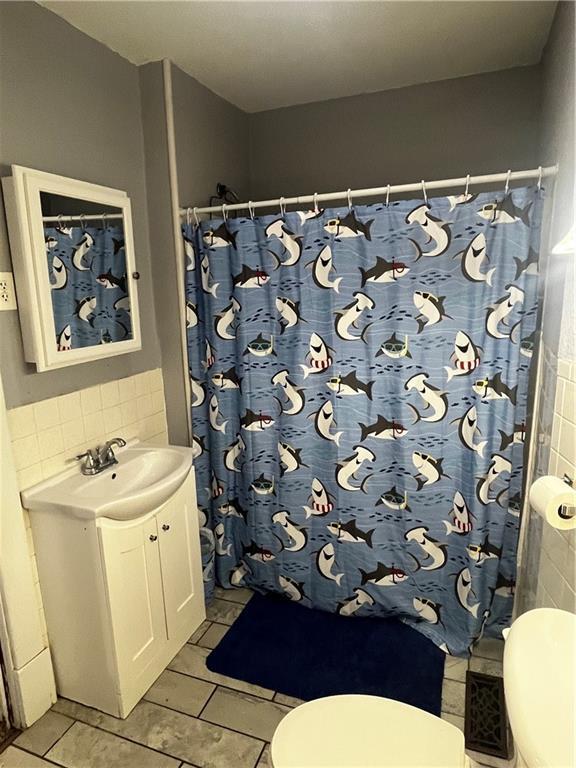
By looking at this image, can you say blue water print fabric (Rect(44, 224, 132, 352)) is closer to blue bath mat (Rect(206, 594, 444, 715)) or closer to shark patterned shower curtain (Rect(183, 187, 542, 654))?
shark patterned shower curtain (Rect(183, 187, 542, 654))

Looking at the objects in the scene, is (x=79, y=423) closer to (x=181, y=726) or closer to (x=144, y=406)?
(x=144, y=406)

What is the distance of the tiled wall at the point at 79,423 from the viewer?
1711mm

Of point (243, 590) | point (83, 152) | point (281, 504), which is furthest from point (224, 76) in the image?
point (243, 590)

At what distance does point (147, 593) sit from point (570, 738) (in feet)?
4.88

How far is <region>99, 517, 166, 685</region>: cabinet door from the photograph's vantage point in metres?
1.69

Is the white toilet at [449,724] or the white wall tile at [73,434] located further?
the white wall tile at [73,434]

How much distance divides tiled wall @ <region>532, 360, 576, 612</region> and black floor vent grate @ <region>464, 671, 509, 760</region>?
46cm

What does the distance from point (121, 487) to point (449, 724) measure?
1403 millimetres

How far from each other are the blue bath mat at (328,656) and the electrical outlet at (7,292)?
5.40 ft

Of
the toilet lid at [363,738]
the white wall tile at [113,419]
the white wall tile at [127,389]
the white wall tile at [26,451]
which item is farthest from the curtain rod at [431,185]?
the toilet lid at [363,738]

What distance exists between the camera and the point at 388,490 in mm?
2127

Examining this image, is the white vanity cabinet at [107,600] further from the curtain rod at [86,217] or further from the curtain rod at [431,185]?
the curtain rod at [431,185]

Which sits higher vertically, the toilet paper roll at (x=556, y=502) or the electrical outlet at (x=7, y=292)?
the electrical outlet at (x=7, y=292)

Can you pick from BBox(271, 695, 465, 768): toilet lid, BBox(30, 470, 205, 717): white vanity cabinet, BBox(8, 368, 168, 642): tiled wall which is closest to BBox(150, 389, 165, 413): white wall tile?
BBox(8, 368, 168, 642): tiled wall
